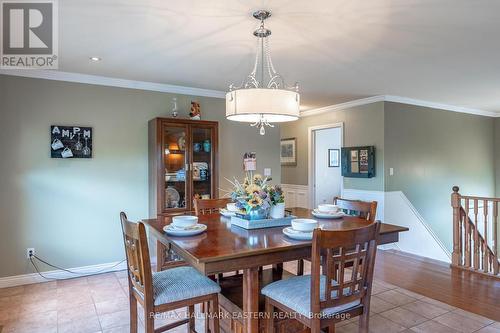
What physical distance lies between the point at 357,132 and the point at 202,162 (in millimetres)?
2655

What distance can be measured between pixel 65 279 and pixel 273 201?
109 inches

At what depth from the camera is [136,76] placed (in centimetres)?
374

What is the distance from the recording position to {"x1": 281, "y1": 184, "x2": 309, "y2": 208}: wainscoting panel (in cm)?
630

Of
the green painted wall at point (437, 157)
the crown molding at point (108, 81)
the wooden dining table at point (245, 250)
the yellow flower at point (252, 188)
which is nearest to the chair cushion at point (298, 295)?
the wooden dining table at point (245, 250)

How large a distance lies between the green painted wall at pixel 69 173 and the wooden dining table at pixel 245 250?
1.98 m

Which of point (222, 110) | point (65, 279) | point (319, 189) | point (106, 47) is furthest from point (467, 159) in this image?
point (65, 279)

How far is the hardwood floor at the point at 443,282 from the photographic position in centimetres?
290

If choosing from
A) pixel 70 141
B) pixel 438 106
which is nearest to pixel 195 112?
pixel 70 141

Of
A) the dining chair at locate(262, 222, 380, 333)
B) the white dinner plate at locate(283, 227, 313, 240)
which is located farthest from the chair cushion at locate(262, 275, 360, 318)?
the white dinner plate at locate(283, 227, 313, 240)

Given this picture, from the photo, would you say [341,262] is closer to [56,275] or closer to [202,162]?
[202,162]

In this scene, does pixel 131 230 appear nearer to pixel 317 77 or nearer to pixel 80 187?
pixel 80 187

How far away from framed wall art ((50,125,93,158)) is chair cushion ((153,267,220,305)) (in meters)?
2.27

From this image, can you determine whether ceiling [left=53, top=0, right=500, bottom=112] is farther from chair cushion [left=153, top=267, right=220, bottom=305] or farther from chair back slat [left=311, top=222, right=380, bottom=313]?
chair cushion [left=153, top=267, right=220, bottom=305]

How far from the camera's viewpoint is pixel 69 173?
11.9 ft
